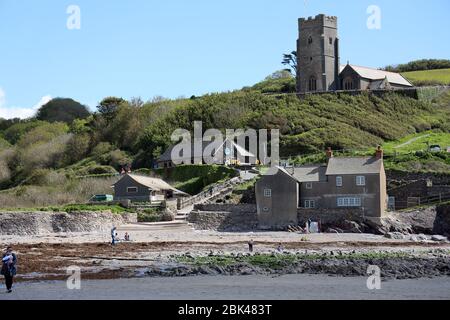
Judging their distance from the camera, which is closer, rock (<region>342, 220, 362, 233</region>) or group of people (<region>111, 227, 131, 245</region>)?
group of people (<region>111, 227, 131, 245</region>)

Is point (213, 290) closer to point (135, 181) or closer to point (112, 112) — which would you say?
point (135, 181)

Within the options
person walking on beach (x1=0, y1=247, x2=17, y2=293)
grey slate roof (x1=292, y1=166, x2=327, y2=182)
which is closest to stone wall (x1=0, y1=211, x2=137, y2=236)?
grey slate roof (x1=292, y1=166, x2=327, y2=182)

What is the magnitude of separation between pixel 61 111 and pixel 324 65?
5696cm

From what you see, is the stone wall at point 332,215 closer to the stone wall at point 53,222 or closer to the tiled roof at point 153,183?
the stone wall at point 53,222

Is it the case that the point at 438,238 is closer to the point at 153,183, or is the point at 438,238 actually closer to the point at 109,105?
the point at 153,183

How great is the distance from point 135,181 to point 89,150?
39.9 metres

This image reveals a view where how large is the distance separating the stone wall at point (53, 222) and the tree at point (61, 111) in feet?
277

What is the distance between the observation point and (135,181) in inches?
2746

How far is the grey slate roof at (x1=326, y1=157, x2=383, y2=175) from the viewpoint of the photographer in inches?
2429

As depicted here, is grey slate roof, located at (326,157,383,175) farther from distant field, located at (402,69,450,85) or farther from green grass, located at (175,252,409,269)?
distant field, located at (402,69,450,85)

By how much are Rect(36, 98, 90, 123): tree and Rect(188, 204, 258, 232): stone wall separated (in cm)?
8388

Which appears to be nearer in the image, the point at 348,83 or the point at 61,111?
the point at 348,83

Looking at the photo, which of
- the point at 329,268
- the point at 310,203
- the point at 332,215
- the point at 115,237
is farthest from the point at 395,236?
the point at 115,237

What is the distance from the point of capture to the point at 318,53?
106 meters
